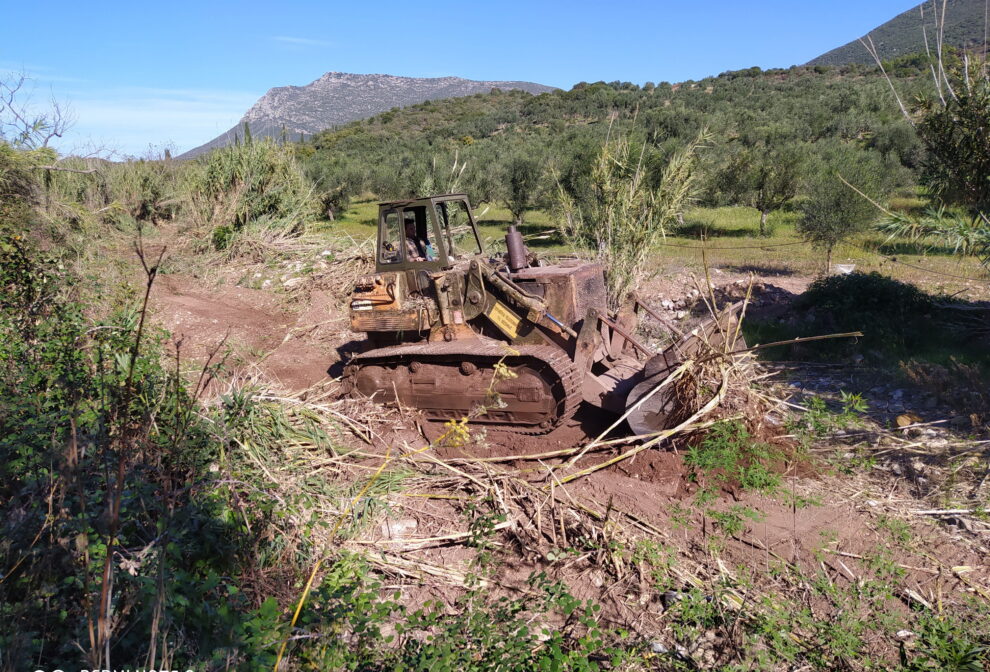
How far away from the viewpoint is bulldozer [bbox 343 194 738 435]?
6281mm

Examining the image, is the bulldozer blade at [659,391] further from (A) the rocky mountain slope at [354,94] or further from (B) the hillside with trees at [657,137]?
(A) the rocky mountain slope at [354,94]

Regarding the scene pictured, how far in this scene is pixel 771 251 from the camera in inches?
727

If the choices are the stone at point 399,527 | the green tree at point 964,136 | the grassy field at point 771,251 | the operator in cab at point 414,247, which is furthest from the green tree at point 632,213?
the stone at point 399,527

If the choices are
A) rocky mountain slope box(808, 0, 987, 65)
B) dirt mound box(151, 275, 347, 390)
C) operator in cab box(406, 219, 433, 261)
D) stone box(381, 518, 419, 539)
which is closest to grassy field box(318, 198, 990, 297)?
operator in cab box(406, 219, 433, 261)

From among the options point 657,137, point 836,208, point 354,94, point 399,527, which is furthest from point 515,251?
point 354,94

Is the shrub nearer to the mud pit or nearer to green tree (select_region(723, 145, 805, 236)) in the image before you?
the mud pit

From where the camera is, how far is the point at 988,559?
430cm

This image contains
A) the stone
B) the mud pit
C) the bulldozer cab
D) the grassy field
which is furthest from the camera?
the grassy field

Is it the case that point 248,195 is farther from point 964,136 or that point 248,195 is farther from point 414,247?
point 964,136

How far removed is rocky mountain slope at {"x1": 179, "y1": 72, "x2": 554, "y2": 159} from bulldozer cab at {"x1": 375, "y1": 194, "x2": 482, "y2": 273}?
6370 centimetres

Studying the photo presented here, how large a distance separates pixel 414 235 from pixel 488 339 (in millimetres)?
1564

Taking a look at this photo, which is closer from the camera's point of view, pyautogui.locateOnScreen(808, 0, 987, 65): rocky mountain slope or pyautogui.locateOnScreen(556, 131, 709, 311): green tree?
pyautogui.locateOnScreen(556, 131, 709, 311): green tree

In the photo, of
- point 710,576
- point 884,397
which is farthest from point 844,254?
point 710,576

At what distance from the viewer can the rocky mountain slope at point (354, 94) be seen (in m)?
80.1
